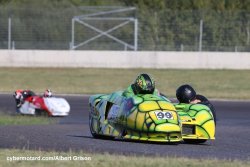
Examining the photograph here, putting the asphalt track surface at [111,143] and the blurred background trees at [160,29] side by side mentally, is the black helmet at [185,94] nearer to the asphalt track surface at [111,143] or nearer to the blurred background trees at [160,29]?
the asphalt track surface at [111,143]

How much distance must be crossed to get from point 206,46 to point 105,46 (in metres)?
4.80

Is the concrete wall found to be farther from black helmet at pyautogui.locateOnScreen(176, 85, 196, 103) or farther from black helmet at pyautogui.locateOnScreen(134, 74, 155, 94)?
black helmet at pyautogui.locateOnScreen(134, 74, 155, 94)

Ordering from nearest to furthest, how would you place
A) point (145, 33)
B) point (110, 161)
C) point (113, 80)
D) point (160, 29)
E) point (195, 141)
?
point (110, 161)
point (195, 141)
point (113, 80)
point (160, 29)
point (145, 33)

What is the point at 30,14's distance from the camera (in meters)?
37.9

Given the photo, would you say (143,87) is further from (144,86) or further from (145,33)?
(145,33)

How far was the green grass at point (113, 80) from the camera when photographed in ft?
97.1

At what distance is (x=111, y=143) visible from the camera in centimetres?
1291

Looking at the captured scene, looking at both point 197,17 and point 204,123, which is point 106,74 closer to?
point 197,17

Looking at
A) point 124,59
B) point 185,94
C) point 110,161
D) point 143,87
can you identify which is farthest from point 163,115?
point 124,59

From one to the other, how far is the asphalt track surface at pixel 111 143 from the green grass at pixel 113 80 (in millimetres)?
10922

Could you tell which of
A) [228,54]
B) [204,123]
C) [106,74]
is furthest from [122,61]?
[204,123]

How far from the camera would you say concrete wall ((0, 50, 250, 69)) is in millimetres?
36094

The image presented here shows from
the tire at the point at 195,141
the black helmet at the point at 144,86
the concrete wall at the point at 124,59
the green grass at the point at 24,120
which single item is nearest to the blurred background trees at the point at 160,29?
the concrete wall at the point at 124,59

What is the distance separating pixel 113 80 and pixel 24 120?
47.6 ft
